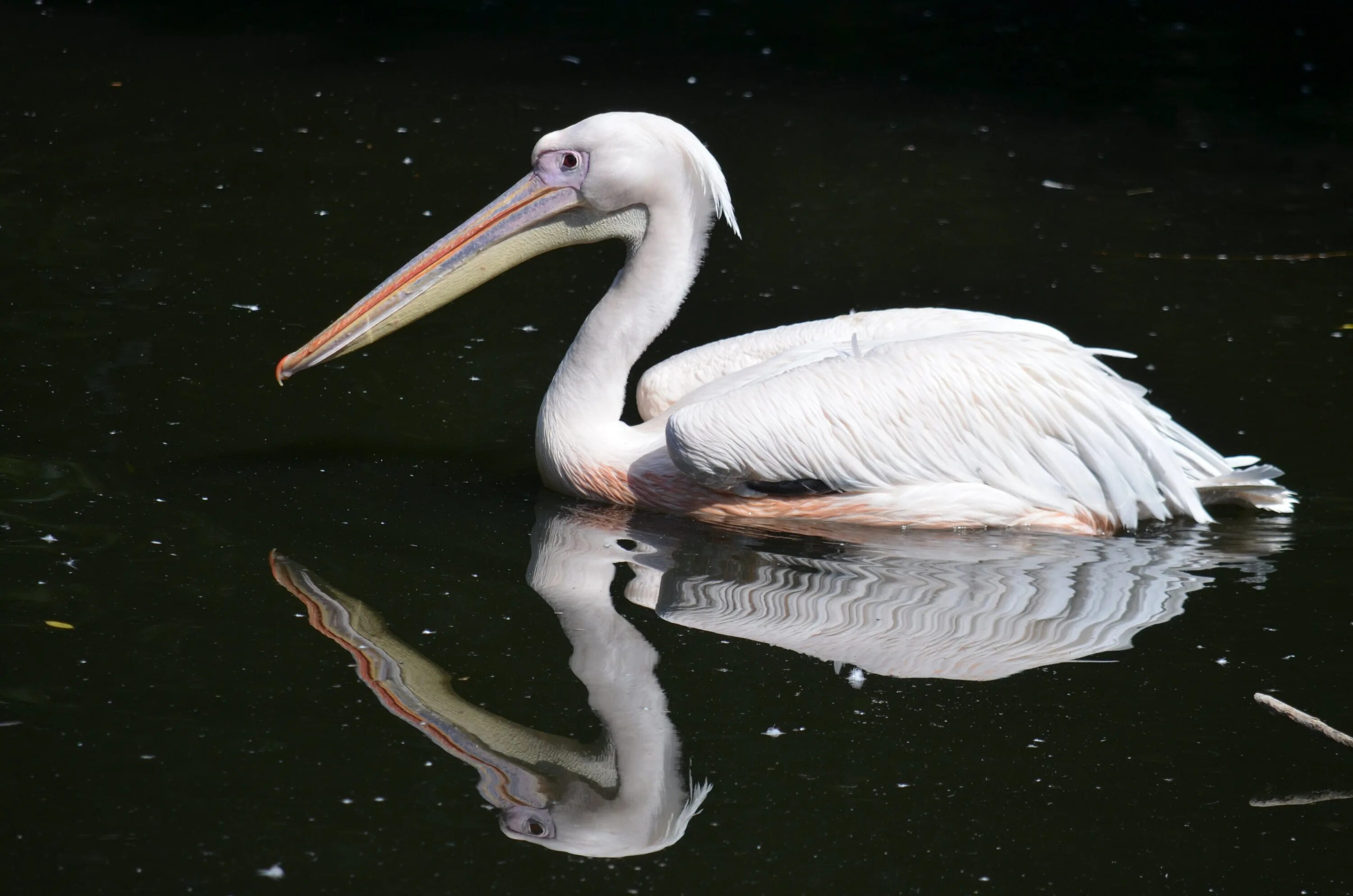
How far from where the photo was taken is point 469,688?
126 inches

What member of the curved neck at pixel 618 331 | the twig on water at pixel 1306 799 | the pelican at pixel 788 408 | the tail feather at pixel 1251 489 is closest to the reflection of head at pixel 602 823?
the twig on water at pixel 1306 799

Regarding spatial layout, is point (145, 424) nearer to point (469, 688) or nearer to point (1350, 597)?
point (469, 688)

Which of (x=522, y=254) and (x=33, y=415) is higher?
(x=522, y=254)

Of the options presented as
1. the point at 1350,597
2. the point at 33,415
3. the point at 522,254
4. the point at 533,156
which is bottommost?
the point at 33,415

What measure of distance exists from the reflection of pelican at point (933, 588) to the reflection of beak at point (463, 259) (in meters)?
0.70

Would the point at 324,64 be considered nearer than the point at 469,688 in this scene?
No

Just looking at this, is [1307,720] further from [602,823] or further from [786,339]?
[786,339]

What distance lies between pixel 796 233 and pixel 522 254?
211 centimetres

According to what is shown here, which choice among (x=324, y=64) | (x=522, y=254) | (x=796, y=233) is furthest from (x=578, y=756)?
(x=324, y=64)

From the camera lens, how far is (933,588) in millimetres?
3750

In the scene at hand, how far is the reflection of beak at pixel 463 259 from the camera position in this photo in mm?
4234

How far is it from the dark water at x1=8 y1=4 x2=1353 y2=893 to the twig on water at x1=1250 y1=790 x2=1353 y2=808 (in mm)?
25

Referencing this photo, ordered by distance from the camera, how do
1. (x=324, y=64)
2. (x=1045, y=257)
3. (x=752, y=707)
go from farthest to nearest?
(x=324, y=64), (x=1045, y=257), (x=752, y=707)

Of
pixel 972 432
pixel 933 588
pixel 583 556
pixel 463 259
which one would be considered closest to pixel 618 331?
pixel 463 259
